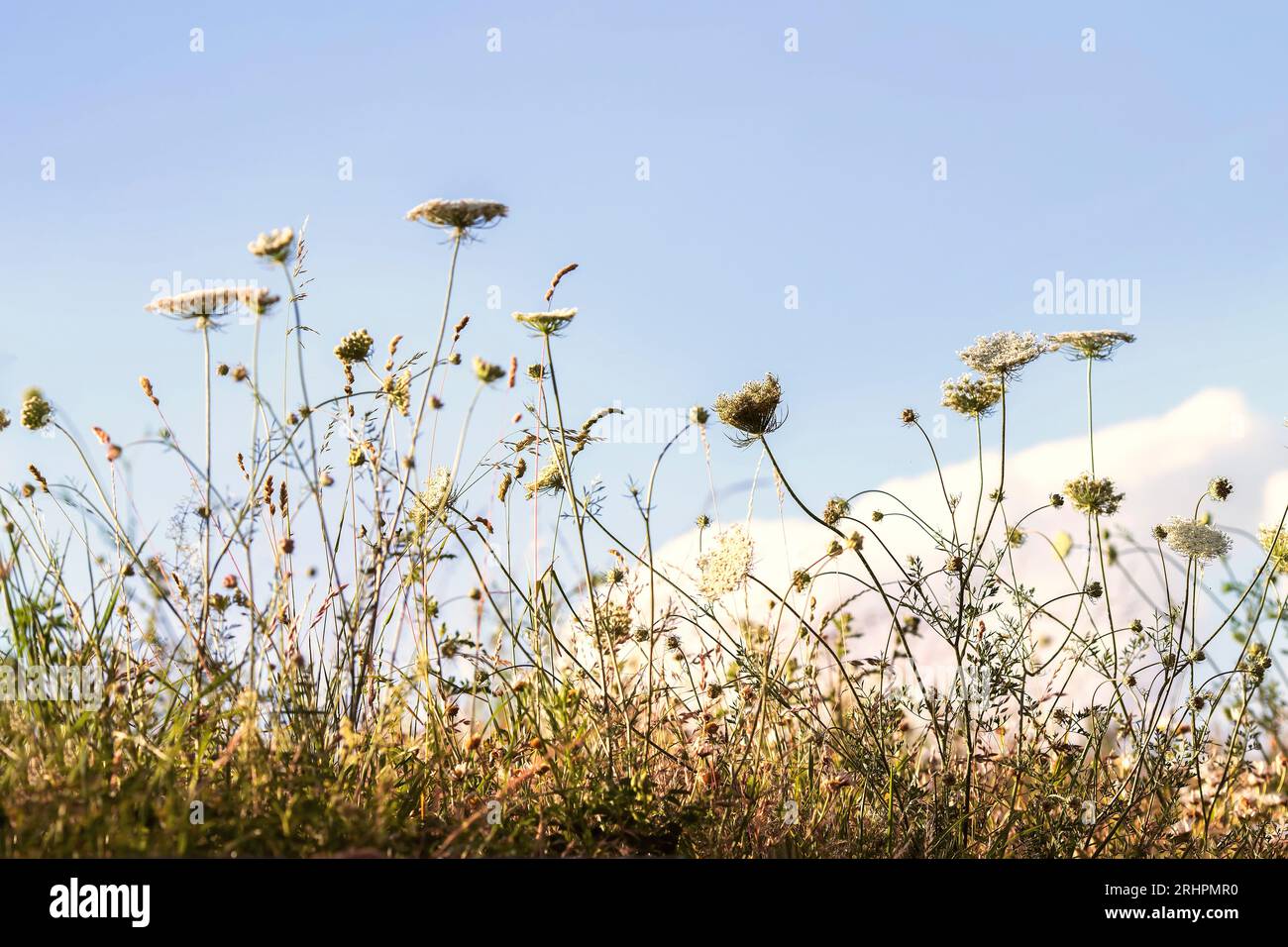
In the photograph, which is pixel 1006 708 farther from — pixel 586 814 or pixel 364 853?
pixel 364 853

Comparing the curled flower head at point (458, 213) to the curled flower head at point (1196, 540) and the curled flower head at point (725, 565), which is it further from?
the curled flower head at point (1196, 540)

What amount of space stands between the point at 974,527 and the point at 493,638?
175 centimetres

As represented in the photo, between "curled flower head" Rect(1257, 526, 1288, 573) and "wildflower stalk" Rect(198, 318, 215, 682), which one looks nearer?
"wildflower stalk" Rect(198, 318, 215, 682)

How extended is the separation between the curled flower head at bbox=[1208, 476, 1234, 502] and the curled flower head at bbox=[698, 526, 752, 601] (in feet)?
6.53

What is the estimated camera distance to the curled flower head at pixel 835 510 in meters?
3.87

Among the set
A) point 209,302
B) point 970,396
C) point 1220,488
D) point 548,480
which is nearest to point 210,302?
point 209,302

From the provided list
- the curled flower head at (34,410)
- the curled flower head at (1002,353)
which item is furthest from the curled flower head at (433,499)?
the curled flower head at (1002,353)

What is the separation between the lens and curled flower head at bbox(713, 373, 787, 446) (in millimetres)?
3668

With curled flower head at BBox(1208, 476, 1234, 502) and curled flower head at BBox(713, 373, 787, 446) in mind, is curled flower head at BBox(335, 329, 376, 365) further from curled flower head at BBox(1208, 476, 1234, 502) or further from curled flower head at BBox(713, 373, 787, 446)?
curled flower head at BBox(1208, 476, 1234, 502)

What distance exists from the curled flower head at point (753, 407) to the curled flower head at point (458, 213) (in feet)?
3.42

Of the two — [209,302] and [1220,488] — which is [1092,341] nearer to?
[1220,488]

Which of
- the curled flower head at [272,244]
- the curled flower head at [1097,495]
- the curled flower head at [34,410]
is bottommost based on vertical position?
the curled flower head at [1097,495]

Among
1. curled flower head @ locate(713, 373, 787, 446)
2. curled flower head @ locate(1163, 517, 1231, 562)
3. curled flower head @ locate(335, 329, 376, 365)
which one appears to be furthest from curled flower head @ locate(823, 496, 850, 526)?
curled flower head @ locate(335, 329, 376, 365)
